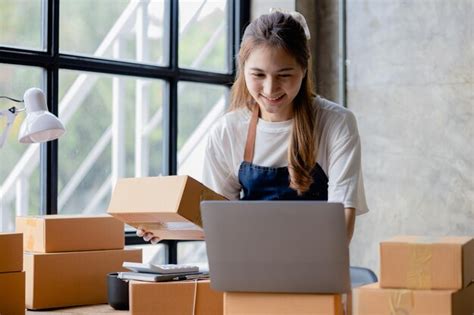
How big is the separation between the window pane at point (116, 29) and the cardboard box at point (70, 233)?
37.1 inches

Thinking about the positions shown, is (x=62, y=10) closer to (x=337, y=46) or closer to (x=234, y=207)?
(x=337, y=46)

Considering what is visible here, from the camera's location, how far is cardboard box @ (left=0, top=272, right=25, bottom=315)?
8.87 ft

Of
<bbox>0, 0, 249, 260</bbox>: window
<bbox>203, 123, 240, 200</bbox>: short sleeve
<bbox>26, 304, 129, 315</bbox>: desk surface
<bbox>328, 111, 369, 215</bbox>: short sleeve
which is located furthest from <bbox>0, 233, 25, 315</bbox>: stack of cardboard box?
<bbox>328, 111, 369, 215</bbox>: short sleeve

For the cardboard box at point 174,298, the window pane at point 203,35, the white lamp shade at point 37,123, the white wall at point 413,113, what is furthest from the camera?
the window pane at point 203,35

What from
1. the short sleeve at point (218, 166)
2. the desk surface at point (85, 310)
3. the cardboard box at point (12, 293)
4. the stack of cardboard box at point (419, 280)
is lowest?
the desk surface at point (85, 310)

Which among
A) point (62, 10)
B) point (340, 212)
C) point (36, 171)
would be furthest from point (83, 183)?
point (340, 212)

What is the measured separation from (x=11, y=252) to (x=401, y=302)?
4.58ft

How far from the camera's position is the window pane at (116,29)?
373 centimetres

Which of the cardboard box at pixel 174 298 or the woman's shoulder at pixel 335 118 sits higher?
the woman's shoulder at pixel 335 118

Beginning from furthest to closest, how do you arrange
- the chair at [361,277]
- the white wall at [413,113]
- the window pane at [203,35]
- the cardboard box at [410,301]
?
1. the window pane at [203,35]
2. the white wall at [413,113]
3. the chair at [361,277]
4. the cardboard box at [410,301]

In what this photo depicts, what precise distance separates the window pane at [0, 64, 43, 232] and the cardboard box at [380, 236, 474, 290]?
2.03 m

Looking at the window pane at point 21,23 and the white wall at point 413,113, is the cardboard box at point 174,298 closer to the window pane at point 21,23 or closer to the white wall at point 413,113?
the window pane at point 21,23

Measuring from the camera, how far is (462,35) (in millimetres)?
4086

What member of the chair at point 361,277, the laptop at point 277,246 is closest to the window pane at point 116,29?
the chair at point 361,277
